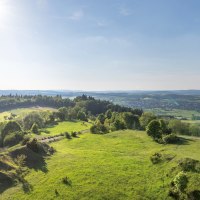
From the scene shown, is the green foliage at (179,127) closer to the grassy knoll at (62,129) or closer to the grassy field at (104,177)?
the grassy knoll at (62,129)

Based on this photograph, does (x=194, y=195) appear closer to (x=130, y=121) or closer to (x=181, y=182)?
(x=181, y=182)

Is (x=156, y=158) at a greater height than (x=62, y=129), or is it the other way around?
(x=156, y=158)

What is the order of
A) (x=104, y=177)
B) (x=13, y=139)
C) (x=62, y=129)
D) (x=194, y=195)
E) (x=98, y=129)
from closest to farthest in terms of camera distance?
1. (x=194, y=195)
2. (x=104, y=177)
3. (x=13, y=139)
4. (x=98, y=129)
5. (x=62, y=129)

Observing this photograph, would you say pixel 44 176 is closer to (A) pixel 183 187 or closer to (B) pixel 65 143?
(A) pixel 183 187

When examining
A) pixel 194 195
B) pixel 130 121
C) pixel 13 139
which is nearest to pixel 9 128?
pixel 13 139

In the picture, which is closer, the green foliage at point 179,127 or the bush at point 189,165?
the bush at point 189,165

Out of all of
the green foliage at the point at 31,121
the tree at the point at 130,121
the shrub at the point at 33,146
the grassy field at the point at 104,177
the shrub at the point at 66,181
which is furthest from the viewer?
the green foliage at the point at 31,121

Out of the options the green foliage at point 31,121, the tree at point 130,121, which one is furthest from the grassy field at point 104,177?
the green foliage at point 31,121

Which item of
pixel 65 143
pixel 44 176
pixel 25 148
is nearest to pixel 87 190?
pixel 44 176
